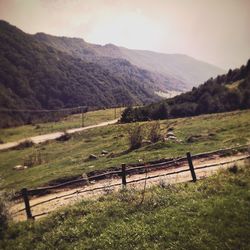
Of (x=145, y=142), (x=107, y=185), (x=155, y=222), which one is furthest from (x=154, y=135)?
(x=155, y=222)

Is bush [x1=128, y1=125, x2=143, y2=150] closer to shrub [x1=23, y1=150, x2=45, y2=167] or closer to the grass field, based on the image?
shrub [x1=23, y1=150, x2=45, y2=167]

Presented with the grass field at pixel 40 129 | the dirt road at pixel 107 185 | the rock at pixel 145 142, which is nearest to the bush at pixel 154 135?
the rock at pixel 145 142

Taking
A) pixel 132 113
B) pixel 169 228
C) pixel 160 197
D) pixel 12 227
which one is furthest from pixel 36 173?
pixel 132 113

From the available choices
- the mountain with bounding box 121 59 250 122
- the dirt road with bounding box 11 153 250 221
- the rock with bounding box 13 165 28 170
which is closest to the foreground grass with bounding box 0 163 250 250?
the dirt road with bounding box 11 153 250 221

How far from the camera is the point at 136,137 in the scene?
29.3 m

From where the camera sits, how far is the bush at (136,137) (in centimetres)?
2870

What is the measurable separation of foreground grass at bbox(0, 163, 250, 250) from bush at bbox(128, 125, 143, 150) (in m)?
13.4

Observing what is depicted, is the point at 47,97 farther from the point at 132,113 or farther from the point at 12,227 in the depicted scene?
the point at 12,227

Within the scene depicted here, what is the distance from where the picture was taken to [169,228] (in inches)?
457

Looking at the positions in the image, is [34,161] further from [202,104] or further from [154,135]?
[202,104]

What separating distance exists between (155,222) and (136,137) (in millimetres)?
17330

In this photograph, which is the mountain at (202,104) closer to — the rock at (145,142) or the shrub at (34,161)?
the shrub at (34,161)

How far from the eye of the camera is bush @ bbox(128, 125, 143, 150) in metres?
28.7

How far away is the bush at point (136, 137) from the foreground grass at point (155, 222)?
1338 centimetres
